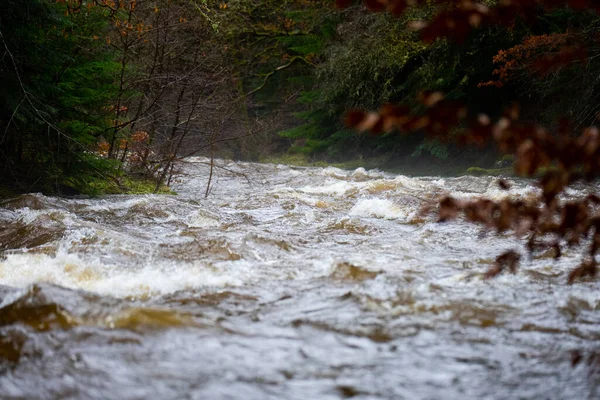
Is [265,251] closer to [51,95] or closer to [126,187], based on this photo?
[51,95]

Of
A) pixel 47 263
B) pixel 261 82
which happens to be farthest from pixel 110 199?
pixel 261 82

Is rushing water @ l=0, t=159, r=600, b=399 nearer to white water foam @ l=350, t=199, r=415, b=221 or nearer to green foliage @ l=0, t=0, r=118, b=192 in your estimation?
white water foam @ l=350, t=199, r=415, b=221

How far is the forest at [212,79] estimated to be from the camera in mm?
8086

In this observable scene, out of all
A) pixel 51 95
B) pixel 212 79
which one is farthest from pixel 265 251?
pixel 212 79

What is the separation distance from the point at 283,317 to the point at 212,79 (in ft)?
31.0

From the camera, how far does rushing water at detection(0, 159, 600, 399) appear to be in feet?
8.42

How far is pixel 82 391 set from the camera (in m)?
2.46

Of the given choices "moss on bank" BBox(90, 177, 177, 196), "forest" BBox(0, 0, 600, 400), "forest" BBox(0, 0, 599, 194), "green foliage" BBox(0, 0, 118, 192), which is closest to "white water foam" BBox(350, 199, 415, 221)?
"forest" BBox(0, 0, 600, 400)

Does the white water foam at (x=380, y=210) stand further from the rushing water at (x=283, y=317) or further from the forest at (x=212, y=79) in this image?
the forest at (x=212, y=79)

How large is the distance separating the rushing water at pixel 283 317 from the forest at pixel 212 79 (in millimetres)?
1084

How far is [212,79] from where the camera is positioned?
12.2 metres

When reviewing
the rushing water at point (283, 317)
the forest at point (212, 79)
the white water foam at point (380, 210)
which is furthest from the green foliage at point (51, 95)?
the white water foam at point (380, 210)

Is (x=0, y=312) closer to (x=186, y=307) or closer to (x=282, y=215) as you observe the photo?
(x=186, y=307)

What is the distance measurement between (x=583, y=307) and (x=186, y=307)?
2.39m
